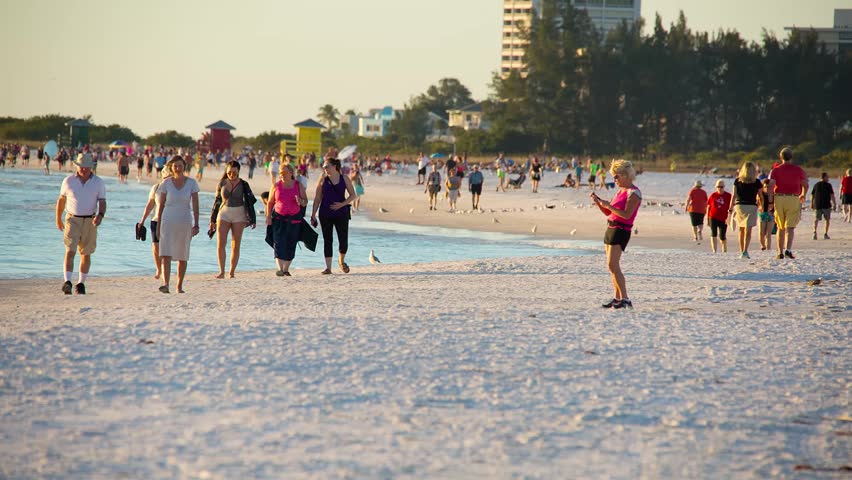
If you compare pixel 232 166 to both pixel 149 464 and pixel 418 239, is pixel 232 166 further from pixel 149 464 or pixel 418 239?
pixel 418 239

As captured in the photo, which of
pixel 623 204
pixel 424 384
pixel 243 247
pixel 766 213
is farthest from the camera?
pixel 243 247

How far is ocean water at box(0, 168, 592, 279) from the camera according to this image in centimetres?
1582

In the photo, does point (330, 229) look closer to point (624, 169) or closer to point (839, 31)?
point (624, 169)

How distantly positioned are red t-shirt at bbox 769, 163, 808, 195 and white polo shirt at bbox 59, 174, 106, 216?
9.21m

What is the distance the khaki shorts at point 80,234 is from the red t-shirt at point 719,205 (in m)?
10.0

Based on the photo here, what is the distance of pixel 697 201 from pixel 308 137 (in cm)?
6009

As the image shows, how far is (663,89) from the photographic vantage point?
232 feet

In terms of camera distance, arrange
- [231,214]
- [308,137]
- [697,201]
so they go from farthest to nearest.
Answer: [308,137], [697,201], [231,214]

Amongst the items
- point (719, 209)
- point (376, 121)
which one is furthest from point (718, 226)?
point (376, 121)

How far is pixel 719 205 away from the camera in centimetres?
1641

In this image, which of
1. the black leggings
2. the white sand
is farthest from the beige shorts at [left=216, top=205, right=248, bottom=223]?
the white sand

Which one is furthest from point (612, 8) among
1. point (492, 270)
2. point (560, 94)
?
point (492, 270)

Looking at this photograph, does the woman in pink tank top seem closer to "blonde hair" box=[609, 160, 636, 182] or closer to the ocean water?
the ocean water

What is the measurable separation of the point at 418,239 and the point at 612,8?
123442 mm
